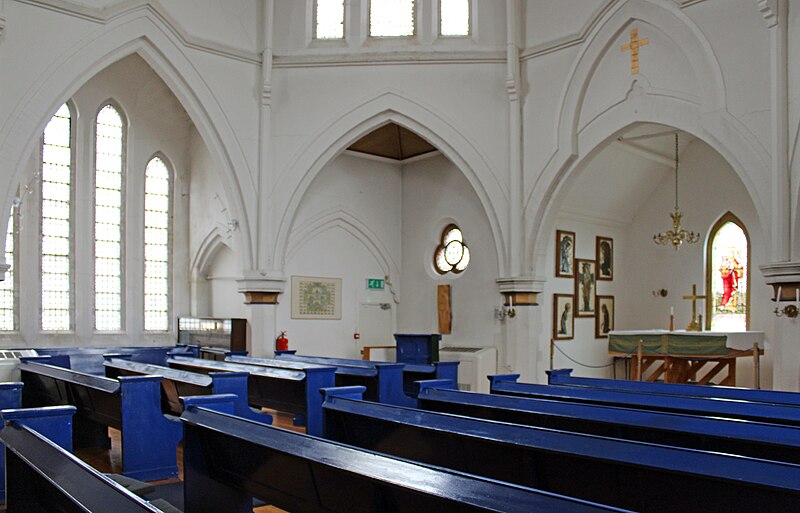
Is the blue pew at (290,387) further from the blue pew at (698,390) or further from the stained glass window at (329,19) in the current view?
the stained glass window at (329,19)

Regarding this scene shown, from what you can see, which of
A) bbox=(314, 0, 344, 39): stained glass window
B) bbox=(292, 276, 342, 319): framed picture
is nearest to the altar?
bbox=(292, 276, 342, 319): framed picture

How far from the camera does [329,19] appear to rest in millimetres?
12953

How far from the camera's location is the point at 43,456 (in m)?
3.10

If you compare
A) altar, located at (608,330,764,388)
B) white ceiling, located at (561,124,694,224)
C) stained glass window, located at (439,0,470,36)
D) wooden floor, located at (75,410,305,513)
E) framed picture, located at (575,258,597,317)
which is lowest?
wooden floor, located at (75,410,305,513)

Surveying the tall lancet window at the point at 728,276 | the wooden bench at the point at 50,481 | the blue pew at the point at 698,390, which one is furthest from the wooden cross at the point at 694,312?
the wooden bench at the point at 50,481

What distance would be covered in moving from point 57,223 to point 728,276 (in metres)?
12.8

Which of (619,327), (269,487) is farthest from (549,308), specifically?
(269,487)

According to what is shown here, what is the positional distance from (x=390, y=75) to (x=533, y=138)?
8.66ft

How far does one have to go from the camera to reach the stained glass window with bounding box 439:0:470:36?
41.8 feet

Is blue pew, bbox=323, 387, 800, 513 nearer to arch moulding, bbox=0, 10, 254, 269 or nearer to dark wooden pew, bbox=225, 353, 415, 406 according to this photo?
dark wooden pew, bbox=225, 353, 415, 406

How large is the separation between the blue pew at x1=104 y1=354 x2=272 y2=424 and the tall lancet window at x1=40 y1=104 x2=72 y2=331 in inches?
268

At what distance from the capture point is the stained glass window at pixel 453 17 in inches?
501

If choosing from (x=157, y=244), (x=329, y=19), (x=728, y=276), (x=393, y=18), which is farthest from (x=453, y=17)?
(x=157, y=244)

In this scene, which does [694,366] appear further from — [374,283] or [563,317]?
[374,283]
